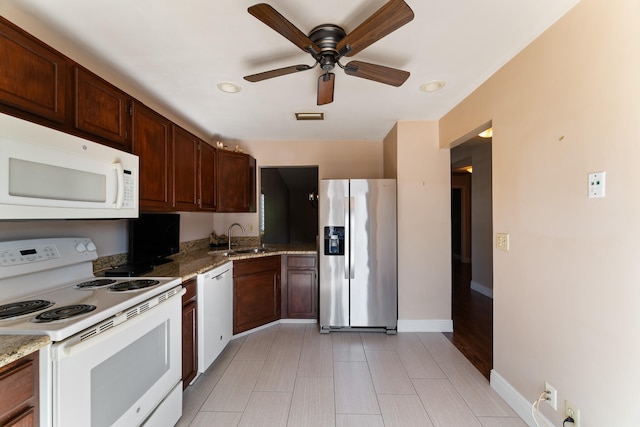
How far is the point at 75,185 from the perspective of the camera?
1301 mm

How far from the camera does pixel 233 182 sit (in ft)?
10.8

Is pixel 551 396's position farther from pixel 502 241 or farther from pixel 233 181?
pixel 233 181

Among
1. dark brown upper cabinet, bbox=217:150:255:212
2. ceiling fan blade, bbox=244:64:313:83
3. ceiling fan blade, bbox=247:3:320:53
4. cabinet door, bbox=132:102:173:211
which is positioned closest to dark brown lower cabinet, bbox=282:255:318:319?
dark brown upper cabinet, bbox=217:150:255:212

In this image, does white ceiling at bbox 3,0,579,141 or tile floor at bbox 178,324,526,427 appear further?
tile floor at bbox 178,324,526,427

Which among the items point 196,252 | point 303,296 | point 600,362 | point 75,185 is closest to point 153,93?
point 75,185

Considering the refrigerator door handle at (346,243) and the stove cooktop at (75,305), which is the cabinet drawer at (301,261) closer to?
the refrigerator door handle at (346,243)

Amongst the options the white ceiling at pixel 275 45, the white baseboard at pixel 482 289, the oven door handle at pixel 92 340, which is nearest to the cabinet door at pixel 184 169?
the white ceiling at pixel 275 45

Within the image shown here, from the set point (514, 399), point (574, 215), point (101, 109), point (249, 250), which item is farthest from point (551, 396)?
point (101, 109)

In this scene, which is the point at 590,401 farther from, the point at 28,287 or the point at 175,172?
the point at 175,172

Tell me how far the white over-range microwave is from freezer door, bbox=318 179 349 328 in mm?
1831

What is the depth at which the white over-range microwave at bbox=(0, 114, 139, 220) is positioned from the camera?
40.9 inches

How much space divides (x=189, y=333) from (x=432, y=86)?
2724 mm

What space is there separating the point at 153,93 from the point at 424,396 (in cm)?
329

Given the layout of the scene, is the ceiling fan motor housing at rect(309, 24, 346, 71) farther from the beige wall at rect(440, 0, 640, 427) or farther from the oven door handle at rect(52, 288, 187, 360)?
the oven door handle at rect(52, 288, 187, 360)
